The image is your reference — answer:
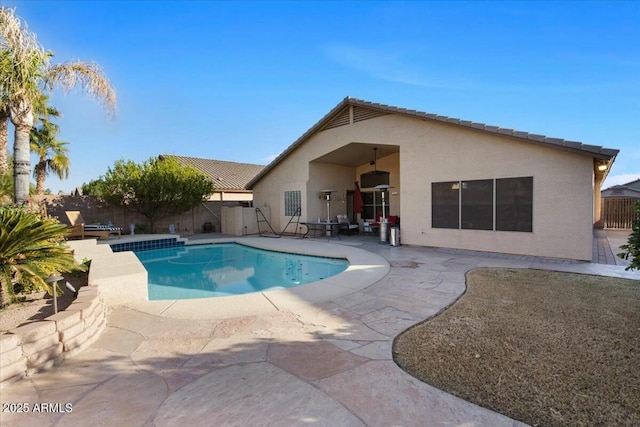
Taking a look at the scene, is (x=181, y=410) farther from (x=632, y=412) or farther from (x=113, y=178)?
(x=113, y=178)

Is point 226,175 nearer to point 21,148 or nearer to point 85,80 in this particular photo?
point 85,80

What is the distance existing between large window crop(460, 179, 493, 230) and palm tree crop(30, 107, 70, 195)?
1905 centimetres

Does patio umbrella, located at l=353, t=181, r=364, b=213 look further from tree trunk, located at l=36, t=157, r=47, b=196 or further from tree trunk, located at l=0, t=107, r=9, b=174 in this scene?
tree trunk, located at l=36, t=157, r=47, b=196

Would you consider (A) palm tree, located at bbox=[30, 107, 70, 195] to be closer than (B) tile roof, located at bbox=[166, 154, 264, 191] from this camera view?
Yes

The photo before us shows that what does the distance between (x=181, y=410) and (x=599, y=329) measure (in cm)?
496

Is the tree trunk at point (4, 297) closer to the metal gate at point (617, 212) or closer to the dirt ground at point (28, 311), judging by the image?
the dirt ground at point (28, 311)


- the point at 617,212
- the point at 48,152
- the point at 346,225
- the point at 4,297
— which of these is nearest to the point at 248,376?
the point at 4,297

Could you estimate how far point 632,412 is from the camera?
241 centimetres

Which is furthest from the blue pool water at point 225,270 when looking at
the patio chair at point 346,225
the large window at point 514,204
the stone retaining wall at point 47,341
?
the large window at point 514,204

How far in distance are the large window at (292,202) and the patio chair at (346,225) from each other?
2232mm

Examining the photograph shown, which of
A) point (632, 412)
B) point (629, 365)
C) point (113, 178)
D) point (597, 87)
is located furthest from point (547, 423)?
point (113, 178)

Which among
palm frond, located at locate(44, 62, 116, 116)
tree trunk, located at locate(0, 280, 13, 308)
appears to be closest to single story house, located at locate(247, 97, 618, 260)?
palm frond, located at locate(44, 62, 116, 116)

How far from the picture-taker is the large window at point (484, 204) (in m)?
9.30

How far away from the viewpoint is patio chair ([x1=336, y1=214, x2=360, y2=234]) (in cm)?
1592
